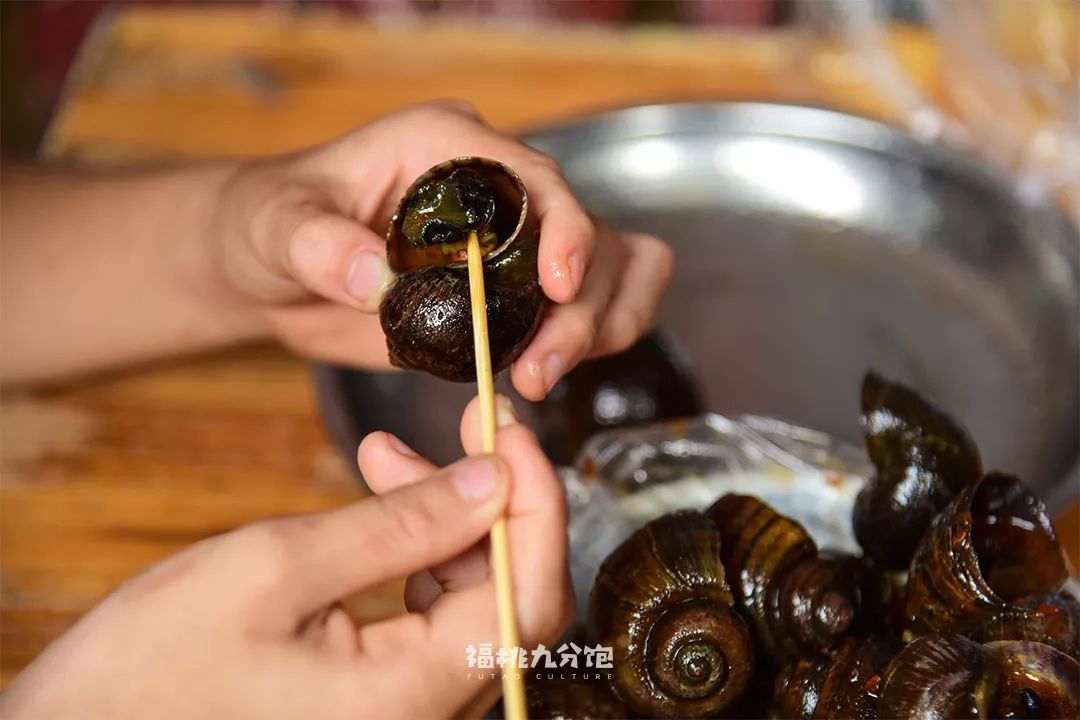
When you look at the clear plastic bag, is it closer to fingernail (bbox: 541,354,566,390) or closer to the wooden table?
fingernail (bbox: 541,354,566,390)

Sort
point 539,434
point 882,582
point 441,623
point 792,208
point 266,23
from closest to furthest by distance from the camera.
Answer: point 441,623 → point 882,582 → point 539,434 → point 792,208 → point 266,23

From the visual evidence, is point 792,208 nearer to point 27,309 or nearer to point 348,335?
point 348,335

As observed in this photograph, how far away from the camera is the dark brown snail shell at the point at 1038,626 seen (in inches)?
23.1

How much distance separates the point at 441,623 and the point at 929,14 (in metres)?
1.23

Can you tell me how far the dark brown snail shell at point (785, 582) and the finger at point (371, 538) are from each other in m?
0.18

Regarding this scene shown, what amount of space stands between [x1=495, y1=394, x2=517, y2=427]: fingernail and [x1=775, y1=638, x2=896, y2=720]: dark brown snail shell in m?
0.23

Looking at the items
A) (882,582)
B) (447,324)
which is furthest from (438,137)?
(882,582)

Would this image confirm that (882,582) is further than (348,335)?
No

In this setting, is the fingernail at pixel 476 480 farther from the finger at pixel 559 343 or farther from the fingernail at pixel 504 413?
the finger at pixel 559 343

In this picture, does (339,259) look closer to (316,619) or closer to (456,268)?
(456,268)

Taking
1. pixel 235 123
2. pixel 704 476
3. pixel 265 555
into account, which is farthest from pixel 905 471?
pixel 235 123

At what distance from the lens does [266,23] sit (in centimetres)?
160

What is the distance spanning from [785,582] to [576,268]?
0.74ft

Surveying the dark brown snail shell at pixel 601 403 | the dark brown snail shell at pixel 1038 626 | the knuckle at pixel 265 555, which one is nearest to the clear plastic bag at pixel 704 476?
the dark brown snail shell at pixel 601 403
